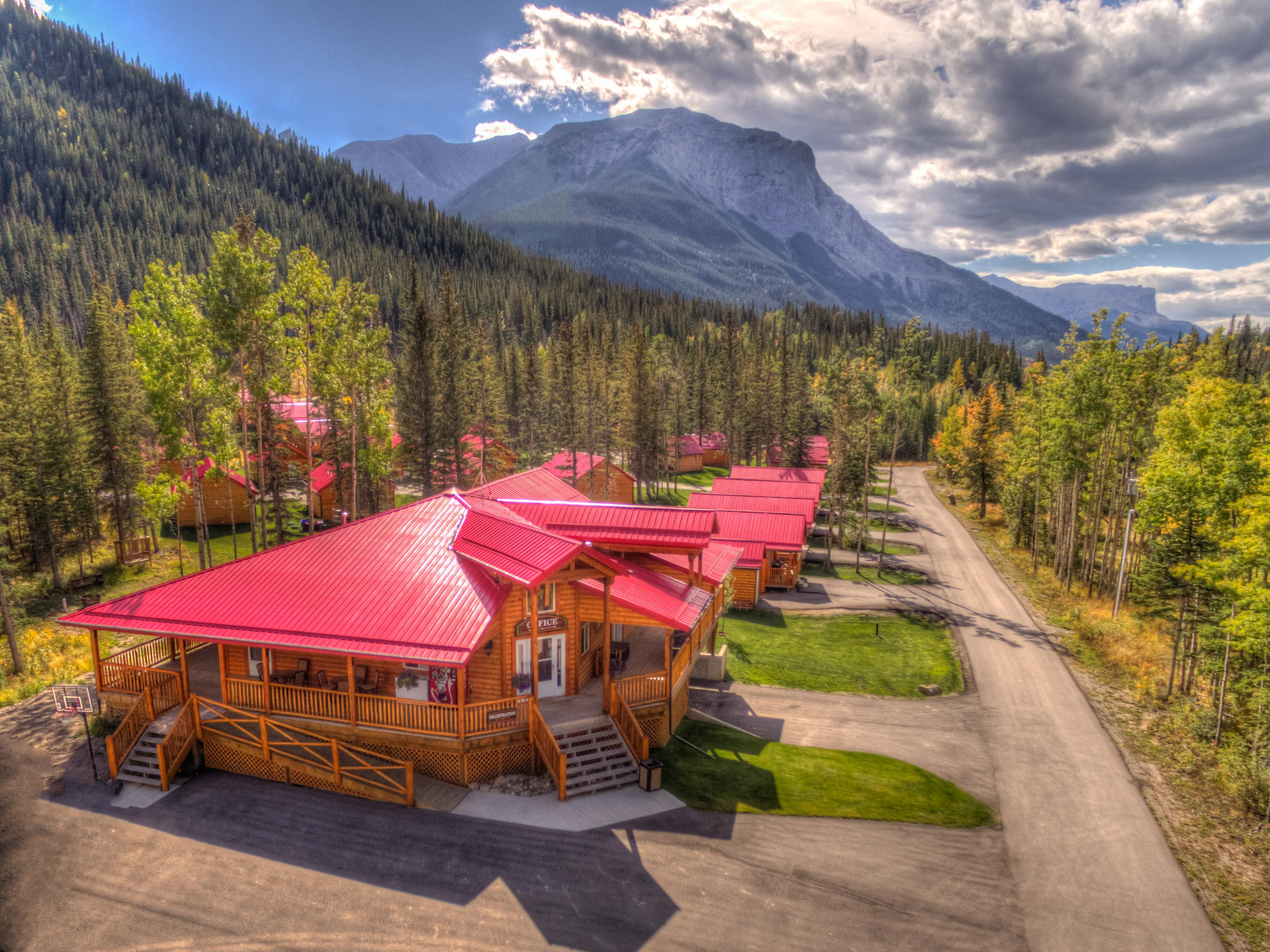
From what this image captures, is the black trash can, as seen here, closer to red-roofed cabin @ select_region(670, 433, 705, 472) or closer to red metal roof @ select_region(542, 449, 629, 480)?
red metal roof @ select_region(542, 449, 629, 480)

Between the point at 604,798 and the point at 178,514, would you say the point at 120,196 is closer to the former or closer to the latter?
the point at 178,514

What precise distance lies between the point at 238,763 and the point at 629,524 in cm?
1316

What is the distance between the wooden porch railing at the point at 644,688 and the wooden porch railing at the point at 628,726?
0.25 m

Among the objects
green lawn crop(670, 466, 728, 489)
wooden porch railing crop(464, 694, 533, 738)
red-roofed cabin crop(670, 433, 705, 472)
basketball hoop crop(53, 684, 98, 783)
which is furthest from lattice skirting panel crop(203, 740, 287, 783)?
red-roofed cabin crop(670, 433, 705, 472)

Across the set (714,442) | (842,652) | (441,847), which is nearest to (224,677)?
(441,847)

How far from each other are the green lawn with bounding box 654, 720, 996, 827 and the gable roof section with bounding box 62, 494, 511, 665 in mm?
7442

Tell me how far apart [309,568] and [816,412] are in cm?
7052

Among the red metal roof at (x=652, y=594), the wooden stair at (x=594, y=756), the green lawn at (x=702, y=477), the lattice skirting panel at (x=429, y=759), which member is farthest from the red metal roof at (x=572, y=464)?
the lattice skirting panel at (x=429, y=759)

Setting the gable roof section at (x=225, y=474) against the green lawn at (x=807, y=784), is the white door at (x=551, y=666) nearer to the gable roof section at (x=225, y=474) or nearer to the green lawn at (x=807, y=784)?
the green lawn at (x=807, y=784)

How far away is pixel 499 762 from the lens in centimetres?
1744

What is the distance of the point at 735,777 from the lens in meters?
18.0

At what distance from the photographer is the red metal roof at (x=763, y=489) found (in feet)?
156

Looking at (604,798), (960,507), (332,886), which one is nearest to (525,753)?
(604,798)

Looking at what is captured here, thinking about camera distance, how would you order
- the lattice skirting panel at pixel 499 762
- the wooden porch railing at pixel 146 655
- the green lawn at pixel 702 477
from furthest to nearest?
the green lawn at pixel 702 477 → the wooden porch railing at pixel 146 655 → the lattice skirting panel at pixel 499 762
